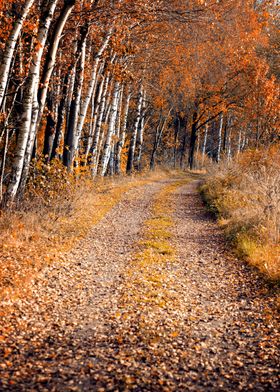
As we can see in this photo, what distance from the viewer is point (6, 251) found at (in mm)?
8102

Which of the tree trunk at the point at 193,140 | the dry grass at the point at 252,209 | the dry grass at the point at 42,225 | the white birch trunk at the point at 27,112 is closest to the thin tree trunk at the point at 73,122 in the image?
the dry grass at the point at 42,225

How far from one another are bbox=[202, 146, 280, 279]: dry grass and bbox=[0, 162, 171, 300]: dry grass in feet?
14.0

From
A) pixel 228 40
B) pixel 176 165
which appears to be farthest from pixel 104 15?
pixel 176 165

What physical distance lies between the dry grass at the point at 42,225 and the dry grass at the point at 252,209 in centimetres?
427

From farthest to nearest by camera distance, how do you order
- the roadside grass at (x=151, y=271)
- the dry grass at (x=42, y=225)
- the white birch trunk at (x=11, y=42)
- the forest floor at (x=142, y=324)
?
1. the white birch trunk at (x=11, y=42)
2. the dry grass at (x=42, y=225)
3. the roadside grass at (x=151, y=271)
4. the forest floor at (x=142, y=324)

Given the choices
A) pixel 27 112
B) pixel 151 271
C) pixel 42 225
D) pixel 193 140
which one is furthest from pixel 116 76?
pixel 193 140

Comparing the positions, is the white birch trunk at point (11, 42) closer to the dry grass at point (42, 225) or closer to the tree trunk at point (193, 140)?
the dry grass at point (42, 225)

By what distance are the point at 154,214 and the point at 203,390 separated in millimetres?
10666

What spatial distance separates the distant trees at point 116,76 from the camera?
10.6m

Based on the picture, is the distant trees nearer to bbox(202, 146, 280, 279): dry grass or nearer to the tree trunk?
the tree trunk

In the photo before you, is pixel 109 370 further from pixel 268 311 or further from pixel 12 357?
pixel 268 311

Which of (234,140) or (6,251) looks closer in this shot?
(6,251)

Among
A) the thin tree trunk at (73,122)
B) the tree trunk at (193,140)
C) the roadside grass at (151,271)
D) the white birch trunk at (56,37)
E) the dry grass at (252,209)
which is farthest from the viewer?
the tree trunk at (193,140)

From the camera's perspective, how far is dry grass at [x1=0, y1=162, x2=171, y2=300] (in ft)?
24.3
